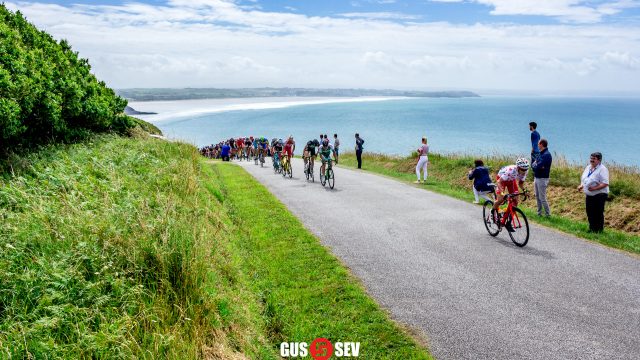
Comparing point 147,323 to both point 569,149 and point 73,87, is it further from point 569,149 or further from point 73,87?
point 569,149

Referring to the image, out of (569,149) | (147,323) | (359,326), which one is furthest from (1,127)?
(569,149)

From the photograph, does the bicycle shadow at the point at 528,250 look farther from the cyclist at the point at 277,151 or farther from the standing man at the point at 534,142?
Answer: the cyclist at the point at 277,151

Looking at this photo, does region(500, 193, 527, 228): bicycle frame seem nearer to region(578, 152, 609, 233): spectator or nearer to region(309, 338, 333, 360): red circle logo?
region(578, 152, 609, 233): spectator

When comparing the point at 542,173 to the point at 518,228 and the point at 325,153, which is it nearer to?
the point at 518,228

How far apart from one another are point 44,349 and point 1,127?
6220 millimetres

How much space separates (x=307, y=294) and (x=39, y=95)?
791cm

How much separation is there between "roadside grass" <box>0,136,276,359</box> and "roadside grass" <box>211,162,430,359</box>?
467 mm

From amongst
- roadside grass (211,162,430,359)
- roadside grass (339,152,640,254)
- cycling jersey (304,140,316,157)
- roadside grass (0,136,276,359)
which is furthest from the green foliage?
roadside grass (339,152,640,254)

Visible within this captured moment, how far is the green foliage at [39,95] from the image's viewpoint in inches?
357

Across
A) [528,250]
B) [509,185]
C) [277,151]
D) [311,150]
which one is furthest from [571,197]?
[277,151]

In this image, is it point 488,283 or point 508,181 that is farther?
point 508,181

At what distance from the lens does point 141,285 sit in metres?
5.32

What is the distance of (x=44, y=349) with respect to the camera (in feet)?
14.1

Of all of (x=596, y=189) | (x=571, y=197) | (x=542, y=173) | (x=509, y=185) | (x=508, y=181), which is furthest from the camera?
(x=571, y=197)
